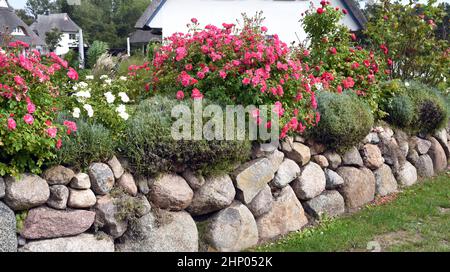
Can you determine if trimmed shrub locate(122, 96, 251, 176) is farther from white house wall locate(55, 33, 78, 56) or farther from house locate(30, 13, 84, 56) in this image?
house locate(30, 13, 84, 56)

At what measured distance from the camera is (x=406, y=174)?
645cm

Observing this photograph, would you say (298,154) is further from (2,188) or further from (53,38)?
(53,38)

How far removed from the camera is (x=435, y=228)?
480 cm

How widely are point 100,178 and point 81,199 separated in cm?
20

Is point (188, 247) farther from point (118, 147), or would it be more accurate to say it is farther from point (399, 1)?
point (399, 1)

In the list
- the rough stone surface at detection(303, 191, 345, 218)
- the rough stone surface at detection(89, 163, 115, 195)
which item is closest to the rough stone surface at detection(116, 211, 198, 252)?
the rough stone surface at detection(89, 163, 115, 195)

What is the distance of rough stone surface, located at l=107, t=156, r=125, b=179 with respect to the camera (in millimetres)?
3707

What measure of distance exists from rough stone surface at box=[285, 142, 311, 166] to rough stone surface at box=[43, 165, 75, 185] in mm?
2238

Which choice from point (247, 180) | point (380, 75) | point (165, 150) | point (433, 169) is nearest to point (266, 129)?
point (247, 180)

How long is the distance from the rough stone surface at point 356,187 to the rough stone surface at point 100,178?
2759 millimetres

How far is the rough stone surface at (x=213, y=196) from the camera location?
4066mm

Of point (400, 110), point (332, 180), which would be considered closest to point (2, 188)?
point (332, 180)

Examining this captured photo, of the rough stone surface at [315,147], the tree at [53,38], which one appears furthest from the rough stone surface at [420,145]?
the tree at [53,38]

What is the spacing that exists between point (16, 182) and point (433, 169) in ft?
19.1
